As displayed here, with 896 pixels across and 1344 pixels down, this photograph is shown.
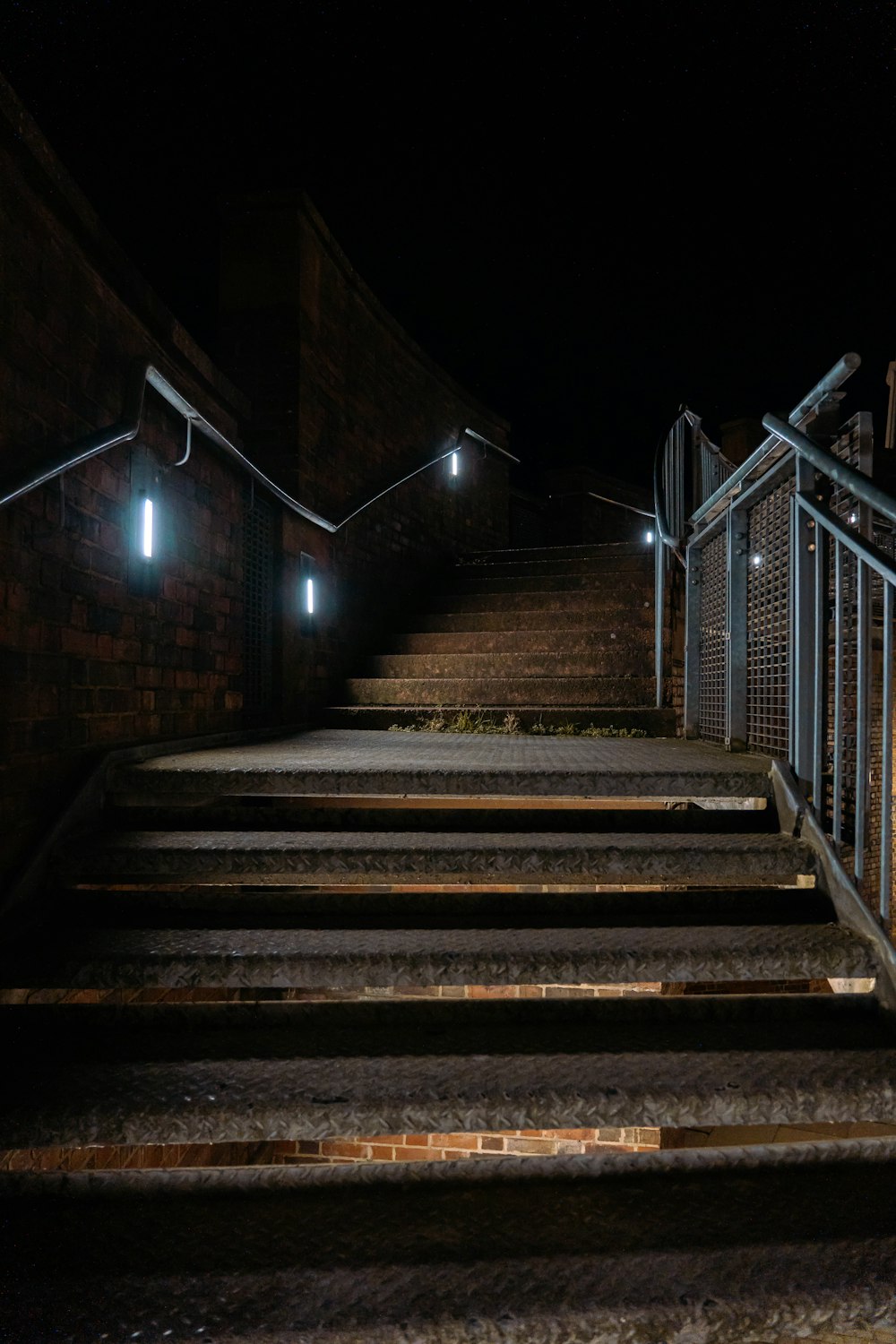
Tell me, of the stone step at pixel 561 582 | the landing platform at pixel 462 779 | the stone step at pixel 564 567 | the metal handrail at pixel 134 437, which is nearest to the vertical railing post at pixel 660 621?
the stone step at pixel 561 582

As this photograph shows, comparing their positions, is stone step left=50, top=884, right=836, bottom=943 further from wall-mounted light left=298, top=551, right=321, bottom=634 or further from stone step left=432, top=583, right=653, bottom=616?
stone step left=432, top=583, right=653, bottom=616

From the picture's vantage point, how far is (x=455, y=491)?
798 cm

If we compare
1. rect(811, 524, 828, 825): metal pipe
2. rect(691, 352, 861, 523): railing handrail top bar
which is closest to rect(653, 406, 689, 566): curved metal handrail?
rect(691, 352, 861, 523): railing handrail top bar

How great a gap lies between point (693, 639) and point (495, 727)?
132 cm

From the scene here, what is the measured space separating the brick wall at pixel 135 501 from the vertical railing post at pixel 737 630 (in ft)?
8.64

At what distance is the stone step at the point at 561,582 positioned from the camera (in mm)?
5766

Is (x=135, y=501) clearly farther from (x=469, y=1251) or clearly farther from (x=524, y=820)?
(x=469, y=1251)

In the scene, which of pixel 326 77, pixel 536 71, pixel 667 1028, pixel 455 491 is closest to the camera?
pixel 667 1028

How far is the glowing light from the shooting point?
120 inches

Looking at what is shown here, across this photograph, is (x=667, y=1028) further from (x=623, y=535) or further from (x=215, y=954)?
(x=623, y=535)

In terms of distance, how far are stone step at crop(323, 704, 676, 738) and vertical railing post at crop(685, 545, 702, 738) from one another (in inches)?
11.4

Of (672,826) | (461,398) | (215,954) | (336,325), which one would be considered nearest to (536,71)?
(461,398)

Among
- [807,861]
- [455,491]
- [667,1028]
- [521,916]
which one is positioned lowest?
[667,1028]

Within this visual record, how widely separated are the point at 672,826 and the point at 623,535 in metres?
10.6
